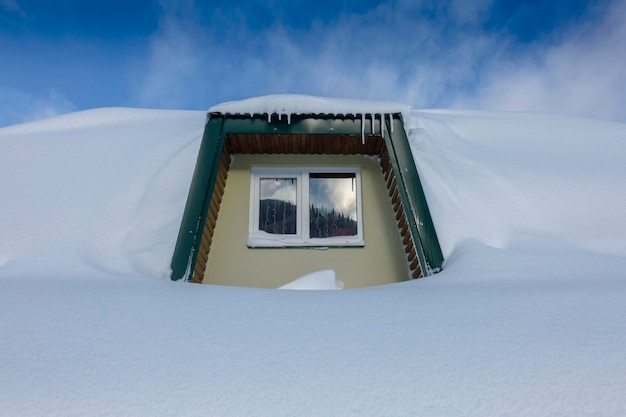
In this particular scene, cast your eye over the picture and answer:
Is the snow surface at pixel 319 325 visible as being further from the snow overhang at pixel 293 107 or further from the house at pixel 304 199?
the snow overhang at pixel 293 107

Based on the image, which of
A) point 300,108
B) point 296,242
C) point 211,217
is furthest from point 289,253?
point 300,108

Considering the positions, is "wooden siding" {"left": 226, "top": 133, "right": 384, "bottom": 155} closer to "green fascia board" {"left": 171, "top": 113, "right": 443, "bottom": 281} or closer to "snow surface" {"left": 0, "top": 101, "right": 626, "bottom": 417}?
"green fascia board" {"left": 171, "top": 113, "right": 443, "bottom": 281}

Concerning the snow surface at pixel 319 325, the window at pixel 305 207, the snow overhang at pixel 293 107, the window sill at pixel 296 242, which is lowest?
the snow surface at pixel 319 325

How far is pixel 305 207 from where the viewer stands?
5.04 m

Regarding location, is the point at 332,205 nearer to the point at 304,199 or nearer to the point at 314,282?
the point at 304,199

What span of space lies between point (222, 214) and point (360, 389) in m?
4.08

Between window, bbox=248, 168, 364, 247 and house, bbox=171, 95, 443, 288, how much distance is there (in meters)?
0.01

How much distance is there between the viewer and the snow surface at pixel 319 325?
3.17ft

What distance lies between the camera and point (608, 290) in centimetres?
164

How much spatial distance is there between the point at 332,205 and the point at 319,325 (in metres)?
3.77

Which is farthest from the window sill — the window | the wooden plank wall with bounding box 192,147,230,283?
the wooden plank wall with bounding box 192,147,230,283

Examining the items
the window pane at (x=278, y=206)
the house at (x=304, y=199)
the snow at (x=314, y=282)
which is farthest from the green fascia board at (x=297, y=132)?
the snow at (x=314, y=282)

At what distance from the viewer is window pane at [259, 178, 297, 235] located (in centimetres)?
496

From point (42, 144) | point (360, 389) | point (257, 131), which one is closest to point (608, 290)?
point (360, 389)
